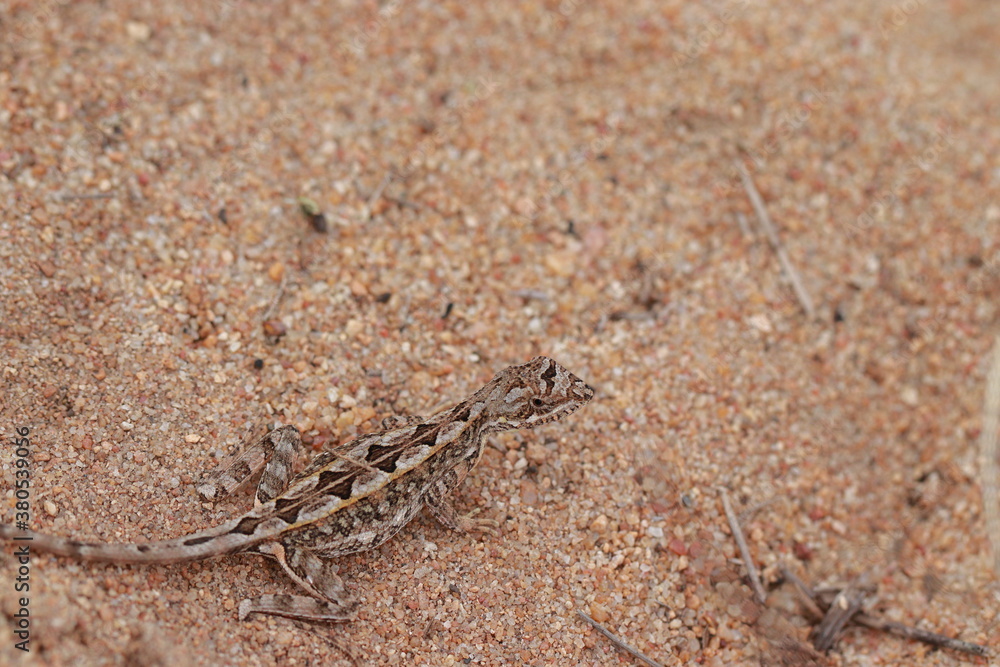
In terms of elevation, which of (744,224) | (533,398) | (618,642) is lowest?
(618,642)

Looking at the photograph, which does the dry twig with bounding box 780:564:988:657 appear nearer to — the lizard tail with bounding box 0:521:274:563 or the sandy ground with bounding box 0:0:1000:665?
the sandy ground with bounding box 0:0:1000:665

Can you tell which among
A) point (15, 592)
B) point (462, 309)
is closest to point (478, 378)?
point (462, 309)

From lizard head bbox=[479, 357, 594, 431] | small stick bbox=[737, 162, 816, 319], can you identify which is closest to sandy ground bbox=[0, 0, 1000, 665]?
small stick bbox=[737, 162, 816, 319]

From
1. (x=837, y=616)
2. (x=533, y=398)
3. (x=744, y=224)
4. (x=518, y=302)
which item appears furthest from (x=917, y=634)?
(x=518, y=302)

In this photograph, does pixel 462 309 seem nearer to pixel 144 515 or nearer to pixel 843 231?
pixel 144 515

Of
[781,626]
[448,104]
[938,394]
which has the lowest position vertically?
[781,626]

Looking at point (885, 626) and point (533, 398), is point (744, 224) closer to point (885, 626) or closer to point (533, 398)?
point (533, 398)

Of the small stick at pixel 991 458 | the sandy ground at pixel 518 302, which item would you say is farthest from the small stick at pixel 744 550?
the small stick at pixel 991 458
